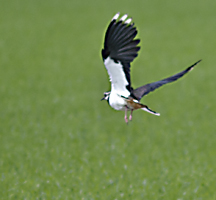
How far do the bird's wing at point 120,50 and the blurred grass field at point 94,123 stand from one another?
555 cm

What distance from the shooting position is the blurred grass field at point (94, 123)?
8.71m

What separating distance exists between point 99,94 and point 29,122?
4544mm

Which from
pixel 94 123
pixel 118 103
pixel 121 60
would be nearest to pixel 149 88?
pixel 121 60

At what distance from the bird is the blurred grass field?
18.2 feet

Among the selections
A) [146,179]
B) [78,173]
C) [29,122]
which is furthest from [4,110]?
[146,179]

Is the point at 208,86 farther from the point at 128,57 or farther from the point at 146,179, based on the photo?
the point at 128,57

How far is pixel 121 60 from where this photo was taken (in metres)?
2.73

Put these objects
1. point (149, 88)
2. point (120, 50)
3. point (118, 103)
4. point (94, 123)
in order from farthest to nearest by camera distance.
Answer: point (94, 123) < point (149, 88) < point (120, 50) < point (118, 103)

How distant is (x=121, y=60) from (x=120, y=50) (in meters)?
0.06

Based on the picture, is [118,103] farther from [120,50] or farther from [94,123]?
[94,123]

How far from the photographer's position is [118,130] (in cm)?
1255

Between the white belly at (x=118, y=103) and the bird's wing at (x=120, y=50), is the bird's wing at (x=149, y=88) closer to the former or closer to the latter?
the bird's wing at (x=120, y=50)

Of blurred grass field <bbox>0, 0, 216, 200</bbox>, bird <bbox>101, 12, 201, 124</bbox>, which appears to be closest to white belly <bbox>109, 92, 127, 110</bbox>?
bird <bbox>101, 12, 201, 124</bbox>

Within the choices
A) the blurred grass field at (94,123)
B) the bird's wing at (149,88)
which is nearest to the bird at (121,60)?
the bird's wing at (149,88)
